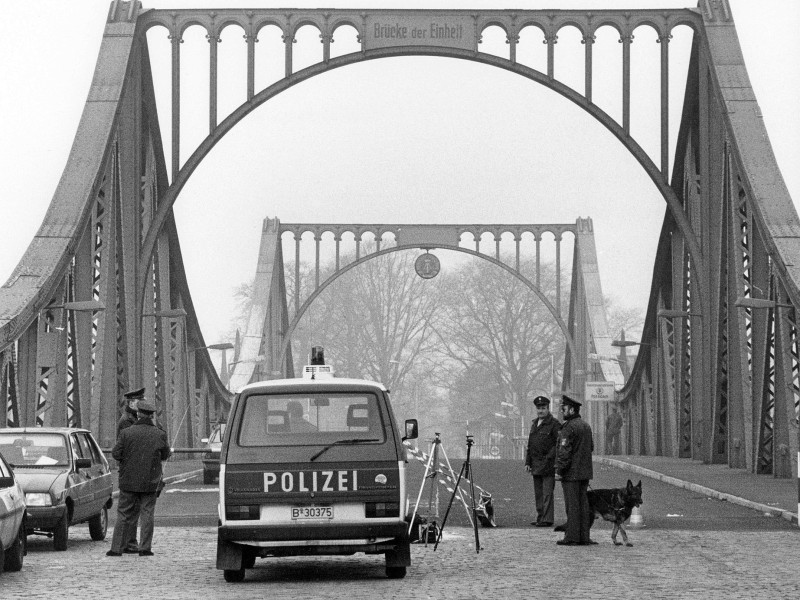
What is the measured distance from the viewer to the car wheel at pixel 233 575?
538 inches

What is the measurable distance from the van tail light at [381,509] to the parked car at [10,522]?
299cm

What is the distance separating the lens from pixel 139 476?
16.2 meters

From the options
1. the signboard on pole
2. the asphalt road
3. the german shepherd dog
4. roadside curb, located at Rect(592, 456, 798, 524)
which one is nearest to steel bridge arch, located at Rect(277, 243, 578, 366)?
the signboard on pole

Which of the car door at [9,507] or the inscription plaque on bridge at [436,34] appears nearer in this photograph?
the car door at [9,507]

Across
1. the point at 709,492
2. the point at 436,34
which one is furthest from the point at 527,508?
the point at 436,34

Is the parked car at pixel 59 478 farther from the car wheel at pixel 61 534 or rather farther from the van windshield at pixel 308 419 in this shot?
the van windshield at pixel 308 419

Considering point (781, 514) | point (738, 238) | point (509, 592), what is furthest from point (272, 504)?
point (738, 238)

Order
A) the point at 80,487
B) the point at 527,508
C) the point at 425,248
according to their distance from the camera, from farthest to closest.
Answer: the point at 425,248 < the point at 527,508 < the point at 80,487

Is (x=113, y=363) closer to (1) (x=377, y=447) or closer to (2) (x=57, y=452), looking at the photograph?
(2) (x=57, y=452)

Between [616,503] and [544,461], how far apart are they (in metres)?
2.77

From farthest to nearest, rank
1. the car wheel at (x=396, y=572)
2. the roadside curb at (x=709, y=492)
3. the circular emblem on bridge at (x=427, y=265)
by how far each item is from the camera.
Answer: the circular emblem on bridge at (x=427, y=265)
the roadside curb at (x=709, y=492)
the car wheel at (x=396, y=572)

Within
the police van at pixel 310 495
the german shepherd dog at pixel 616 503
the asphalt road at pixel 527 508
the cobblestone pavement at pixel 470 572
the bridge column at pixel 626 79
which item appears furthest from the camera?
the bridge column at pixel 626 79

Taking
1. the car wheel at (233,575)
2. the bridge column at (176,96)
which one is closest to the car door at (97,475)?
the car wheel at (233,575)

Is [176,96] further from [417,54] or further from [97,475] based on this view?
[97,475]
